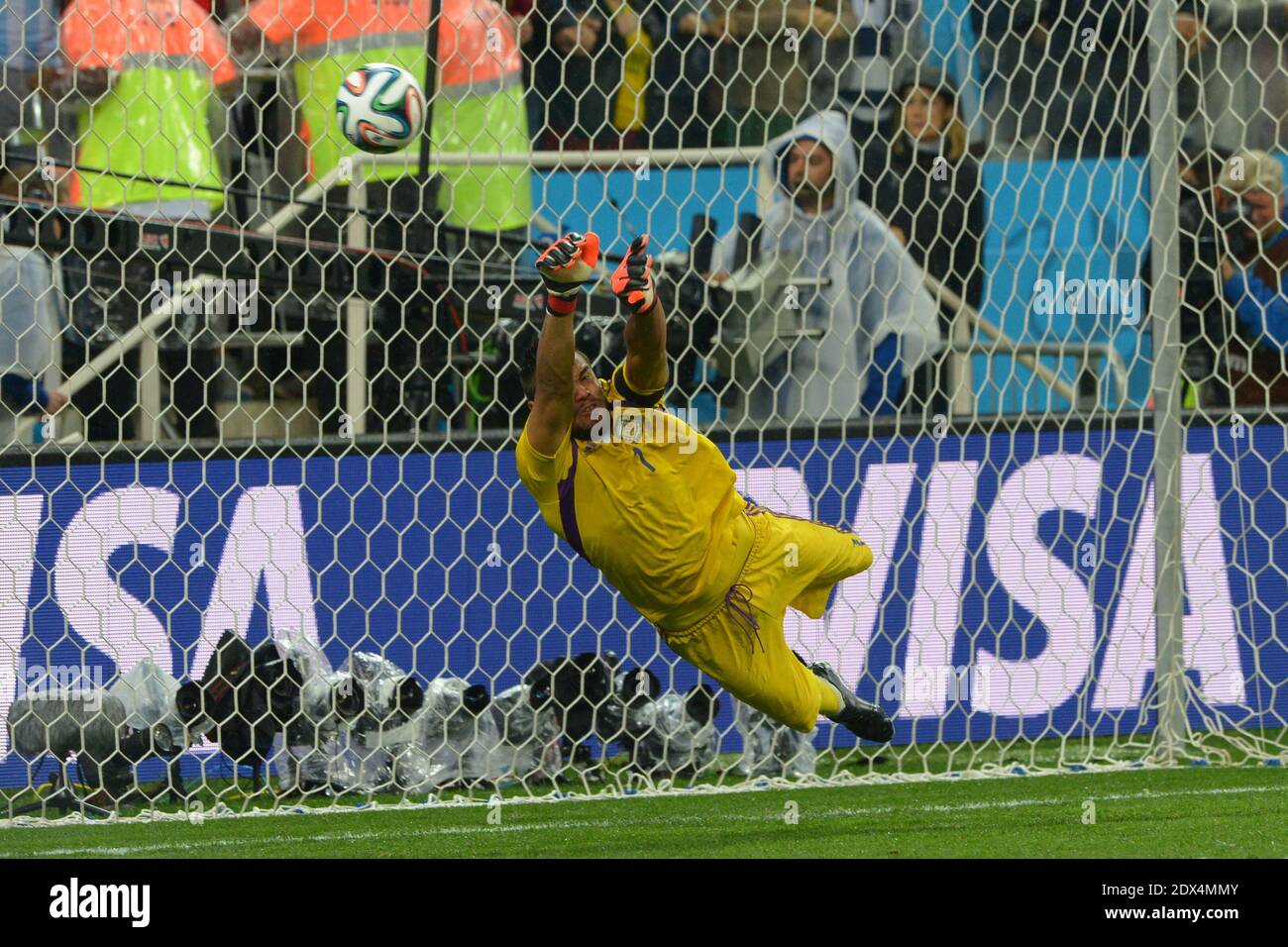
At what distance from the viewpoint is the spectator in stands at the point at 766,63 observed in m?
8.65

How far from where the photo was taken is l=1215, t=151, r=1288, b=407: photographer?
7973 millimetres

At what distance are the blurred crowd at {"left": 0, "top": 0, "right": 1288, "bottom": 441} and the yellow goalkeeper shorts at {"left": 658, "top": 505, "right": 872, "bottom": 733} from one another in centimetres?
155

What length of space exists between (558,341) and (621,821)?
1.86 metres

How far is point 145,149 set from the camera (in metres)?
7.75

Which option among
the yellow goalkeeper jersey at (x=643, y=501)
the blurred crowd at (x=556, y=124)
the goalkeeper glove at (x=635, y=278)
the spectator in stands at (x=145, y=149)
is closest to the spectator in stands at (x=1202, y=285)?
the blurred crowd at (x=556, y=124)

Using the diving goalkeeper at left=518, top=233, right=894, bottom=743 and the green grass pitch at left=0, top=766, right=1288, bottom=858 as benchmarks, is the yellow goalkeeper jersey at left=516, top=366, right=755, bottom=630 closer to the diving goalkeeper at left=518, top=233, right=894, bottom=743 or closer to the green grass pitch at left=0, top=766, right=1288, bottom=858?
the diving goalkeeper at left=518, top=233, right=894, bottom=743

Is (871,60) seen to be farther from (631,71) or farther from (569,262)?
(569,262)

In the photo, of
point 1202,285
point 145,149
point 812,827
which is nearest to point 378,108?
point 145,149

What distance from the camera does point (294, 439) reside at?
7426 millimetres

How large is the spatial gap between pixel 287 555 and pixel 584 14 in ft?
9.58

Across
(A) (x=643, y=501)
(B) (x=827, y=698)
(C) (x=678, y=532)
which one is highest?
(A) (x=643, y=501)

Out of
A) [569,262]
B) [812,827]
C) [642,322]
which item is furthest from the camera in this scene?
[812,827]

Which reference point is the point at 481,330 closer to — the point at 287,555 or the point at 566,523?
the point at 287,555

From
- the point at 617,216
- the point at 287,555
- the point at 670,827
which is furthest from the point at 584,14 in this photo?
the point at 670,827
